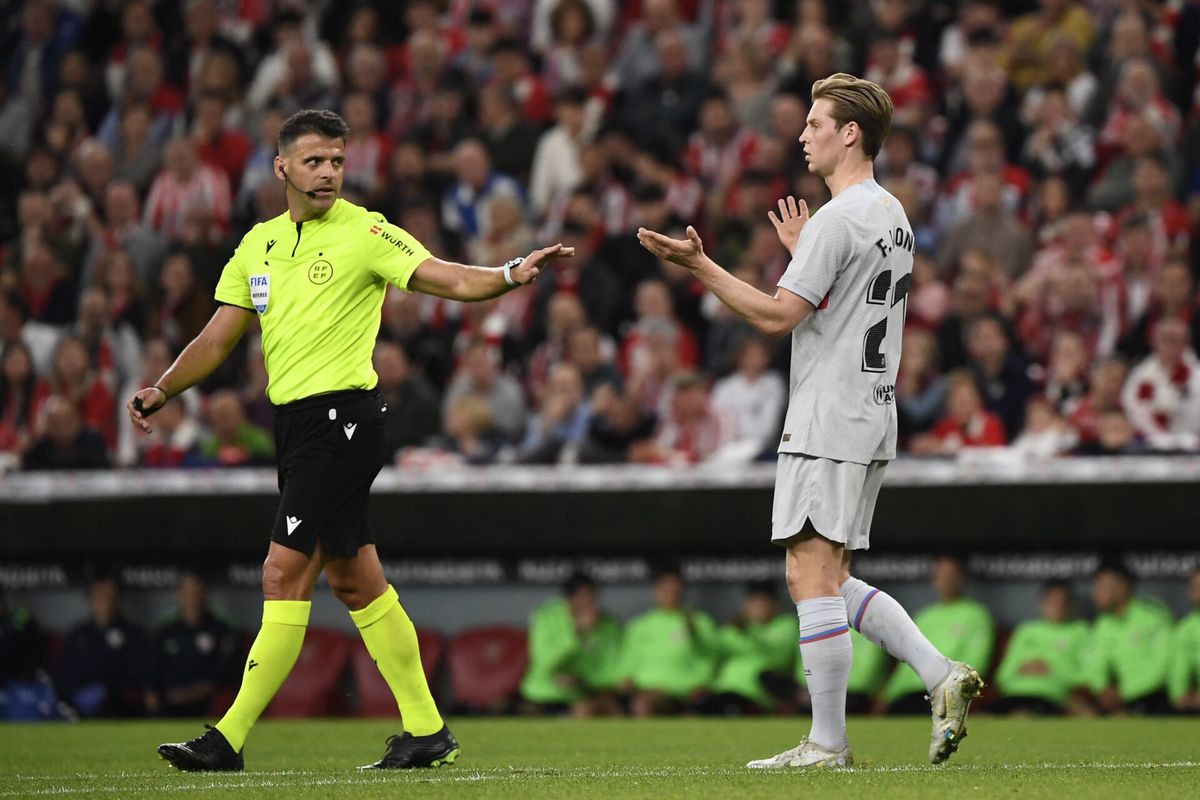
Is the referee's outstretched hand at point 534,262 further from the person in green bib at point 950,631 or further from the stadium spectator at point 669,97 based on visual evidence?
the stadium spectator at point 669,97

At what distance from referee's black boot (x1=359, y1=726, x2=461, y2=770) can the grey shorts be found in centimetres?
146

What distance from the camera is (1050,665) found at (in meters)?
11.1

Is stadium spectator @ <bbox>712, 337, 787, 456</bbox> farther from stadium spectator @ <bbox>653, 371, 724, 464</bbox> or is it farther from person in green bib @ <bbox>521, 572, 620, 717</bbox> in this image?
person in green bib @ <bbox>521, 572, 620, 717</bbox>

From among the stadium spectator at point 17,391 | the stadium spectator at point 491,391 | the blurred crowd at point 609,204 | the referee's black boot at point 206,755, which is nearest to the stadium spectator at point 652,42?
the blurred crowd at point 609,204

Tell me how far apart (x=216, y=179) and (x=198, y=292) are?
1454 mm

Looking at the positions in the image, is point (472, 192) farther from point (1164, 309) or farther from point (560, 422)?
point (1164, 309)

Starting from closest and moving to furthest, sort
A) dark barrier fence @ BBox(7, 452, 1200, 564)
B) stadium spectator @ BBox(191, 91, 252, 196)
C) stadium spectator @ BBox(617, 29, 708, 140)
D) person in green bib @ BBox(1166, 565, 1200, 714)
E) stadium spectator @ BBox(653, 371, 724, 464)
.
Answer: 1. person in green bib @ BBox(1166, 565, 1200, 714)
2. dark barrier fence @ BBox(7, 452, 1200, 564)
3. stadium spectator @ BBox(653, 371, 724, 464)
4. stadium spectator @ BBox(617, 29, 708, 140)
5. stadium spectator @ BBox(191, 91, 252, 196)

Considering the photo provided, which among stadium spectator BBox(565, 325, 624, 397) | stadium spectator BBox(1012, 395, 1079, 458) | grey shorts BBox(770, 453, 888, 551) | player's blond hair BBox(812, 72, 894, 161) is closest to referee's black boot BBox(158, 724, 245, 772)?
grey shorts BBox(770, 453, 888, 551)

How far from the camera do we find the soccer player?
6.22m

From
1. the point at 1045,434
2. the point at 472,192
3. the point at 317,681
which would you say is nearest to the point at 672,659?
the point at 317,681

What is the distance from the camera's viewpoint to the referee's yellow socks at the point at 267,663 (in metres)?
6.60

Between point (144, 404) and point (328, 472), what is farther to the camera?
point (144, 404)

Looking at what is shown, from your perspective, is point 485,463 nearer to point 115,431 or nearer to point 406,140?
point 115,431

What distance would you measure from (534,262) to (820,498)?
123 cm
